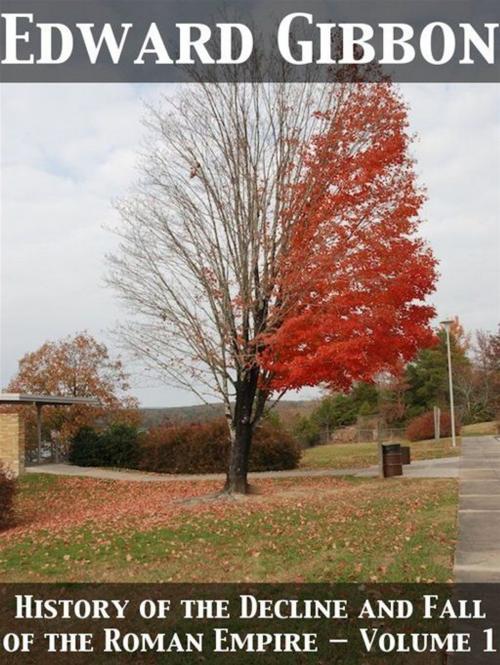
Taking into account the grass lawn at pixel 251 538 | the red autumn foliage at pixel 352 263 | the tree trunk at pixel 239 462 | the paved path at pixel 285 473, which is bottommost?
the paved path at pixel 285 473

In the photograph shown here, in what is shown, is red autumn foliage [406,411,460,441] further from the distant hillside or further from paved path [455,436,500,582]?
paved path [455,436,500,582]

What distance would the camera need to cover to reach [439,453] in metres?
26.7

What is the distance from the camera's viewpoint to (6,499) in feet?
40.5

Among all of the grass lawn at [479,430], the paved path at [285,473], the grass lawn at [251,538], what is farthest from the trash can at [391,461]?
the grass lawn at [479,430]

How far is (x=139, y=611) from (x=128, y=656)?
1.04 m

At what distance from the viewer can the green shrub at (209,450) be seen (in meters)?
22.7

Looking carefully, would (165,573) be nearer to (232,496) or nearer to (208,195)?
(232,496)

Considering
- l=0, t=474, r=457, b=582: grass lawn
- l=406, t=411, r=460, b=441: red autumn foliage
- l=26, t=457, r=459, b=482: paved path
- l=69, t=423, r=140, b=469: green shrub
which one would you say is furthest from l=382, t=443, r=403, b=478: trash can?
l=406, t=411, r=460, b=441: red autumn foliage

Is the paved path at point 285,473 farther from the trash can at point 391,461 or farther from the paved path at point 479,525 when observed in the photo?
the paved path at point 479,525

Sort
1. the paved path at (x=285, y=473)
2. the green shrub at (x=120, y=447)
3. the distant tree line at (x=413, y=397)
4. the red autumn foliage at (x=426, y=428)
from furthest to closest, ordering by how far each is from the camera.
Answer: the distant tree line at (x=413, y=397), the red autumn foliage at (x=426, y=428), the green shrub at (x=120, y=447), the paved path at (x=285, y=473)

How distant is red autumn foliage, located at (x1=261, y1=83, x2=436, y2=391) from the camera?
14250 millimetres

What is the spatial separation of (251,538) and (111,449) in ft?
55.1

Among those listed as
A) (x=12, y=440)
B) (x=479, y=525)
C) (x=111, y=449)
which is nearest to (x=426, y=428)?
(x=111, y=449)

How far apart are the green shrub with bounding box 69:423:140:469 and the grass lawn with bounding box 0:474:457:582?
380 inches
